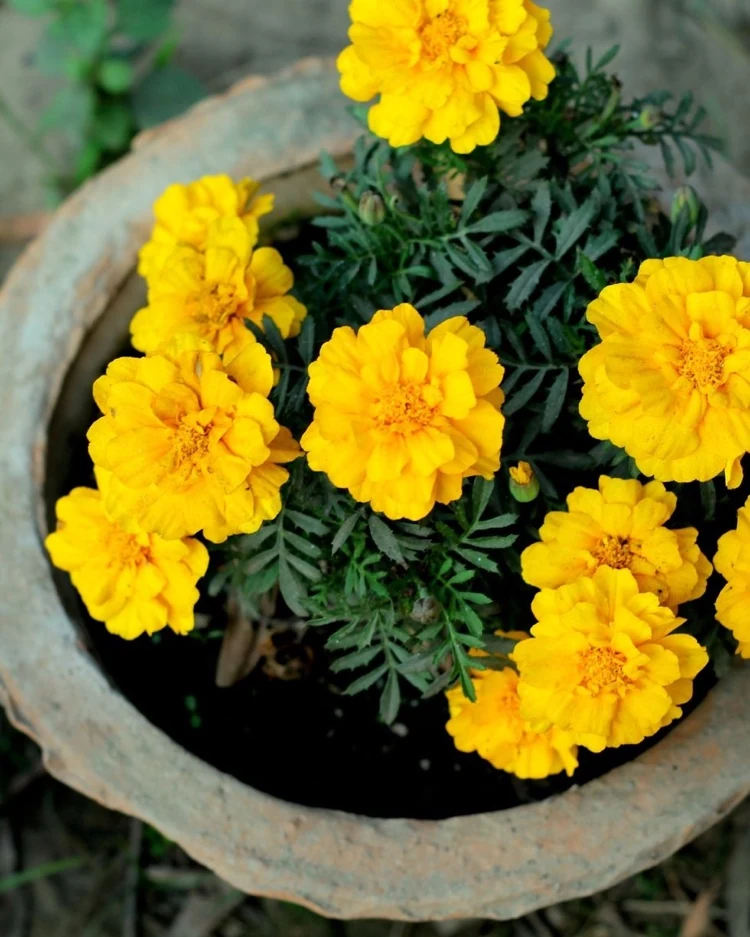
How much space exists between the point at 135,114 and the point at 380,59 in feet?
3.66

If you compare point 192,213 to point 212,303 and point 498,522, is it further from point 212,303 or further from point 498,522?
point 498,522

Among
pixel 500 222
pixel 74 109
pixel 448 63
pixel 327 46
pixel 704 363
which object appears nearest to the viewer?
pixel 704 363

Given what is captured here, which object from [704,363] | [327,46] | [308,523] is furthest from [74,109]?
[704,363]

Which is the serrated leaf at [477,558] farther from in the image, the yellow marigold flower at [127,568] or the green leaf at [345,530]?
the yellow marigold flower at [127,568]

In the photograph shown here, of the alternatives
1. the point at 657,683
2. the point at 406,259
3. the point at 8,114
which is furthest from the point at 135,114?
the point at 657,683

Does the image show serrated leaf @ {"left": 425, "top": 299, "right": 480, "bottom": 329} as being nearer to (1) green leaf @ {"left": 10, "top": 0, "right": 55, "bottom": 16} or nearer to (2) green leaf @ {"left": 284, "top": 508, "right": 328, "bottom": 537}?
(2) green leaf @ {"left": 284, "top": 508, "right": 328, "bottom": 537}

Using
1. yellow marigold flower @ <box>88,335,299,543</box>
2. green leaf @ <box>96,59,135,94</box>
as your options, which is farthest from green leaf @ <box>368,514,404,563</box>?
green leaf @ <box>96,59,135,94</box>

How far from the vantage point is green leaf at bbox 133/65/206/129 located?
1.83 metres

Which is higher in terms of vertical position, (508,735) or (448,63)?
(448,63)

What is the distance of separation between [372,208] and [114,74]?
3.35 ft

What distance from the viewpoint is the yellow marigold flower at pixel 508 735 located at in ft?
3.14

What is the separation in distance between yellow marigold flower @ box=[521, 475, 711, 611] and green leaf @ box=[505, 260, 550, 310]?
0.19 meters

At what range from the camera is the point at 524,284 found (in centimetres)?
95

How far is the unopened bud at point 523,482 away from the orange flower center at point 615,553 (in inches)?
2.8
